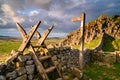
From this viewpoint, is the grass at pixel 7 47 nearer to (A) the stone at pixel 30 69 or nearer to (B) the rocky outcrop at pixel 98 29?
(B) the rocky outcrop at pixel 98 29

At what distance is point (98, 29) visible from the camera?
41.3 metres

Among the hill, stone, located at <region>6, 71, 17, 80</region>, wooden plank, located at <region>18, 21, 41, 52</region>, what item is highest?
the hill

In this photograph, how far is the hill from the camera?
38000mm

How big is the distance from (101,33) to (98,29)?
1.64 meters

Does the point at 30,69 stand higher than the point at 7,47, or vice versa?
the point at 7,47

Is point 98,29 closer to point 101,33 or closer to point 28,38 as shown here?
point 101,33

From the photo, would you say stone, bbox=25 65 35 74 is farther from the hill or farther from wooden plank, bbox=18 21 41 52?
the hill

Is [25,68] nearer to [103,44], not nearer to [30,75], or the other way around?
[30,75]

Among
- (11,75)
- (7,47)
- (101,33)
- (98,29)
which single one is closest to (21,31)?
(11,75)

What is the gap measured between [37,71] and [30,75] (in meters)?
0.49

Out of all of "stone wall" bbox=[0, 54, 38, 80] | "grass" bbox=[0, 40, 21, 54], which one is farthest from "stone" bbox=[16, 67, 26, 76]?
"grass" bbox=[0, 40, 21, 54]

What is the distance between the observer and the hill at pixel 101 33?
38000 mm

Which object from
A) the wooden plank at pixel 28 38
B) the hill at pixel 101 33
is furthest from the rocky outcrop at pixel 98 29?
the wooden plank at pixel 28 38

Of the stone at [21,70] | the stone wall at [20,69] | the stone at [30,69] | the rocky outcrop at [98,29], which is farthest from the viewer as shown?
the rocky outcrop at [98,29]
